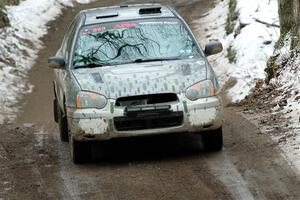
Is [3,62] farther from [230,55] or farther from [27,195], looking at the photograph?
[27,195]

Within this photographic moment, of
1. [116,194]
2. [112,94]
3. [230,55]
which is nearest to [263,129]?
[112,94]

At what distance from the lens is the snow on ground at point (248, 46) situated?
44.9 feet

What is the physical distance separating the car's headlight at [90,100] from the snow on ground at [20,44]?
562 centimetres

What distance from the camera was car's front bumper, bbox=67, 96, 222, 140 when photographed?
7.89m

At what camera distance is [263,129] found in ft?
31.0

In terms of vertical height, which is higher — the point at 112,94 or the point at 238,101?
the point at 112,94

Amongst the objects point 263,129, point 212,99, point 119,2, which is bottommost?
point 119,2

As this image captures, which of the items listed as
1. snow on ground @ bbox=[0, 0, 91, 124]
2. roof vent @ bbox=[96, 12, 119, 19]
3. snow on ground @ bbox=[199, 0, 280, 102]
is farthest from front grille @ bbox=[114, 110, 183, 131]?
snow on ground @ bbox=[0, 0, 91, 124]

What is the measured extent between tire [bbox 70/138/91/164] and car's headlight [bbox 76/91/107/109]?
0.47 m

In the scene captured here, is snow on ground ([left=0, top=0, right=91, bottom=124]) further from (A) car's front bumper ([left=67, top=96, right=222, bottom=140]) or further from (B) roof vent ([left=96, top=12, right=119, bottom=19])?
(A) car's front bumper ([left=67, top=96, right=222, bottom=140])

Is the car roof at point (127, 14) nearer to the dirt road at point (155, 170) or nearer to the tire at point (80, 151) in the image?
the dirt road at point (155, 170)

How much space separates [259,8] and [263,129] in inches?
301

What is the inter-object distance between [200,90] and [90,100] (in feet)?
4.03

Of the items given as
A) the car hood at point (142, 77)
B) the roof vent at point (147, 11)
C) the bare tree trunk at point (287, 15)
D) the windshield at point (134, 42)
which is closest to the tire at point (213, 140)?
the car hood at point (142, 77)
